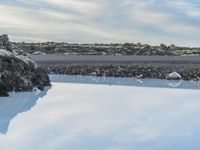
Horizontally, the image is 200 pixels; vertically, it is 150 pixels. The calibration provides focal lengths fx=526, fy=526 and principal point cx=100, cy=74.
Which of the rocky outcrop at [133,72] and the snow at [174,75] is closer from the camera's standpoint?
the snow at [174,75]

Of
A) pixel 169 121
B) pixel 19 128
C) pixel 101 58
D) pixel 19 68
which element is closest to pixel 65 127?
pixel 19 128

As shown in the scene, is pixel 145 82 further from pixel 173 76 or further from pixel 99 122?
pixel 99 122

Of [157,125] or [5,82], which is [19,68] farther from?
[157,125]

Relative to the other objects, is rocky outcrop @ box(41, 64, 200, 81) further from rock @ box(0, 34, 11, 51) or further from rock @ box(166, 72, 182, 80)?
rock @ box(0, 34, 11, 51)

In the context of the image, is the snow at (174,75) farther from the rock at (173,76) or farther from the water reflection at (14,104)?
the water reflection at (14,104)

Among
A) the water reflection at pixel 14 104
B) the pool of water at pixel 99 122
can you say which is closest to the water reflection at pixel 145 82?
the pool of water at pixel 99 122

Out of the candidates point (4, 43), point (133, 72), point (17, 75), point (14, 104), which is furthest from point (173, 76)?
point (14, 104)
